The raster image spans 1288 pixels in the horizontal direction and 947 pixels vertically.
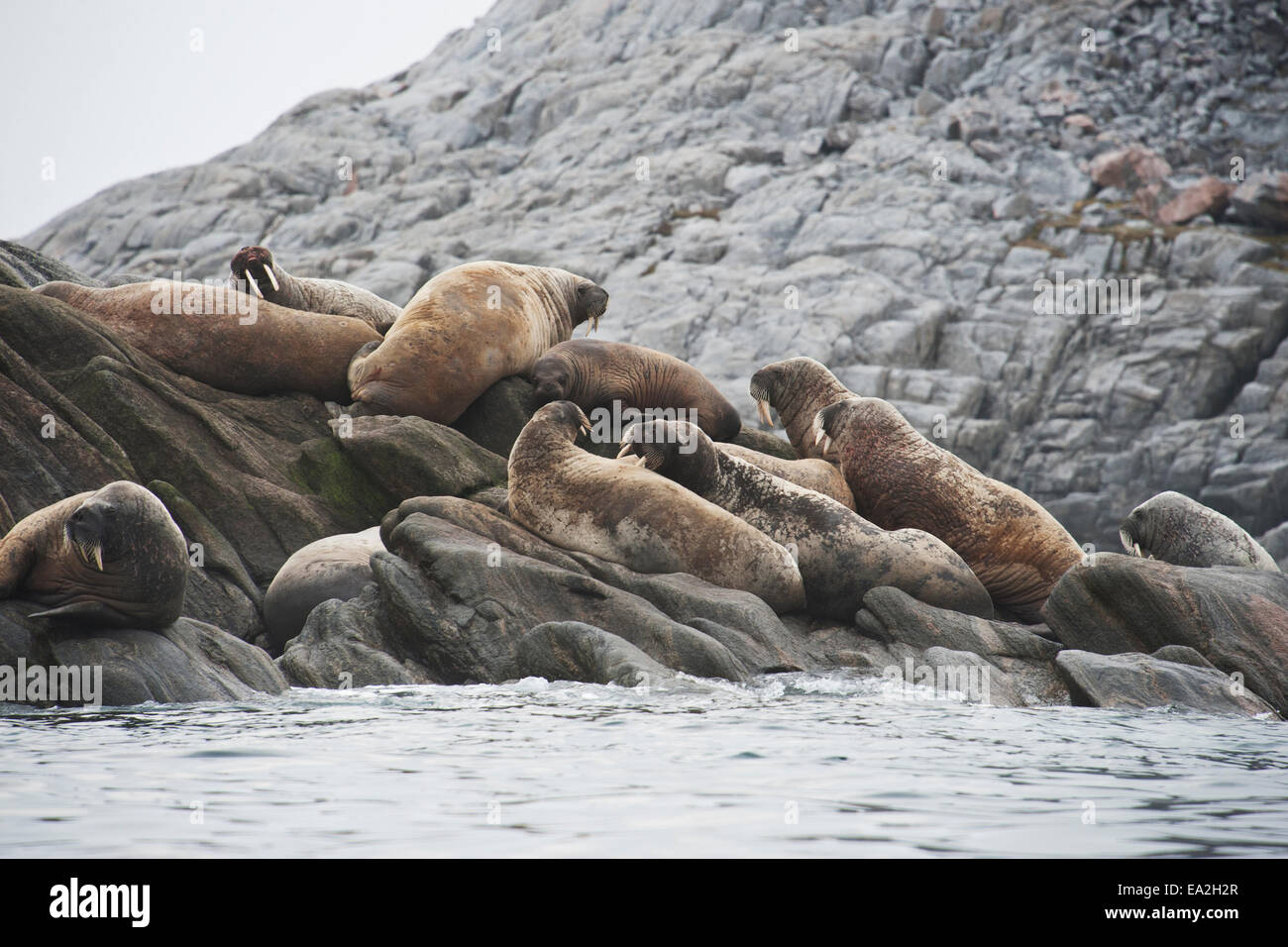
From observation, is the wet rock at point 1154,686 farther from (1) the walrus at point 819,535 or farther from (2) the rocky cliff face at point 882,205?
(2) the rocky cliff face at point 882,205

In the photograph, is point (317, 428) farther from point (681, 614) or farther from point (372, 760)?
point (372, 760)

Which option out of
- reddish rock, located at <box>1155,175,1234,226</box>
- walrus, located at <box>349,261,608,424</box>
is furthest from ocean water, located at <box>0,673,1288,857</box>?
reddish rock, located at <box>1155,175,1234,226</box>

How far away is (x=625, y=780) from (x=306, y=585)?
541 centimetres

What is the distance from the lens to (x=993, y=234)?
50.4 meters

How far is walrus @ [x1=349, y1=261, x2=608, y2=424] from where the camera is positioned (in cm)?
1241

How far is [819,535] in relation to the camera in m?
11.0

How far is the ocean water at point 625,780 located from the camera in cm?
425

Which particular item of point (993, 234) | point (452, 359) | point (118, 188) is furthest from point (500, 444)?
point (118, 188)

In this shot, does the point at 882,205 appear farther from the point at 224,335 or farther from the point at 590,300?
the point at 224,335

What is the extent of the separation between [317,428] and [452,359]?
1.53 meters

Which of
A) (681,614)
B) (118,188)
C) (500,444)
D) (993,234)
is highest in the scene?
(118,188)

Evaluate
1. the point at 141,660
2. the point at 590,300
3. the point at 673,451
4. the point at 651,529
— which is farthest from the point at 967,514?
the point at 141,660

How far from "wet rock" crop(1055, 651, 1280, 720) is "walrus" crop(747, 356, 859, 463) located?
6258 mm
